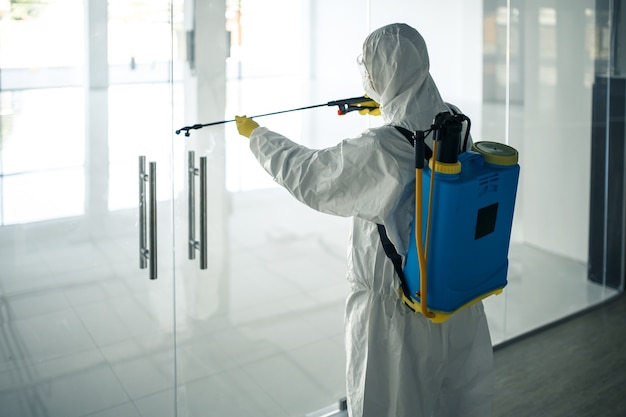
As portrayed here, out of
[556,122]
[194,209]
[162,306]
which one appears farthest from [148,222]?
[556,122]

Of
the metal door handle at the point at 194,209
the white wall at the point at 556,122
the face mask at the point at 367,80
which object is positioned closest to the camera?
the face mask at the point at 367,80

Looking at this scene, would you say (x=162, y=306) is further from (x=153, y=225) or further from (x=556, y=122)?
(x=556, y=122)

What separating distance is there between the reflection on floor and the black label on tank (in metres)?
0.85

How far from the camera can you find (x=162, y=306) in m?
2.52

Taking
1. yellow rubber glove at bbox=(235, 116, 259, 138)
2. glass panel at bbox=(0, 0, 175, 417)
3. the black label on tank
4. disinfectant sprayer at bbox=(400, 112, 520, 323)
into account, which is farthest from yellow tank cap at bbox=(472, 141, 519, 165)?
glass panel at bbox=(0, 0, 175, 417)

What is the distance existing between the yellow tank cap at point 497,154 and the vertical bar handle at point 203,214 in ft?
2.90

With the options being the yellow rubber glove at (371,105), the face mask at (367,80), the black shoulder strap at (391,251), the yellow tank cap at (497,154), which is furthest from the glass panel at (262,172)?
the yellow tank cap at (497,154)

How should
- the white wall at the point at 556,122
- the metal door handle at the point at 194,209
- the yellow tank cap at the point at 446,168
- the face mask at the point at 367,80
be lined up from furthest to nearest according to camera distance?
the white wall at the point at 556,122 → the metal door handle at the point at 194,209 → the face mask at the point at 367,80 → the yellow tank cap at the point at 446,168

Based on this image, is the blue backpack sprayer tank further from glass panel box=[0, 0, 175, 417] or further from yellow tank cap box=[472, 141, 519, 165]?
glass panel box=[0, 0, 175, 417]

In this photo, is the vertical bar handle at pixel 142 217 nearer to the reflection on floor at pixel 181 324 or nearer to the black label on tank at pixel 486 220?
the reflection on floor at pixel 181 324

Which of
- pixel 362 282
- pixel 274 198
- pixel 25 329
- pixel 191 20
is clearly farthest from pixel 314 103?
pixel 25 329

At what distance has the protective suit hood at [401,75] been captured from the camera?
2.10 metres

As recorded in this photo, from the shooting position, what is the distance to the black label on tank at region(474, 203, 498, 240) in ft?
6.80

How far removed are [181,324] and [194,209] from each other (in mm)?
410
